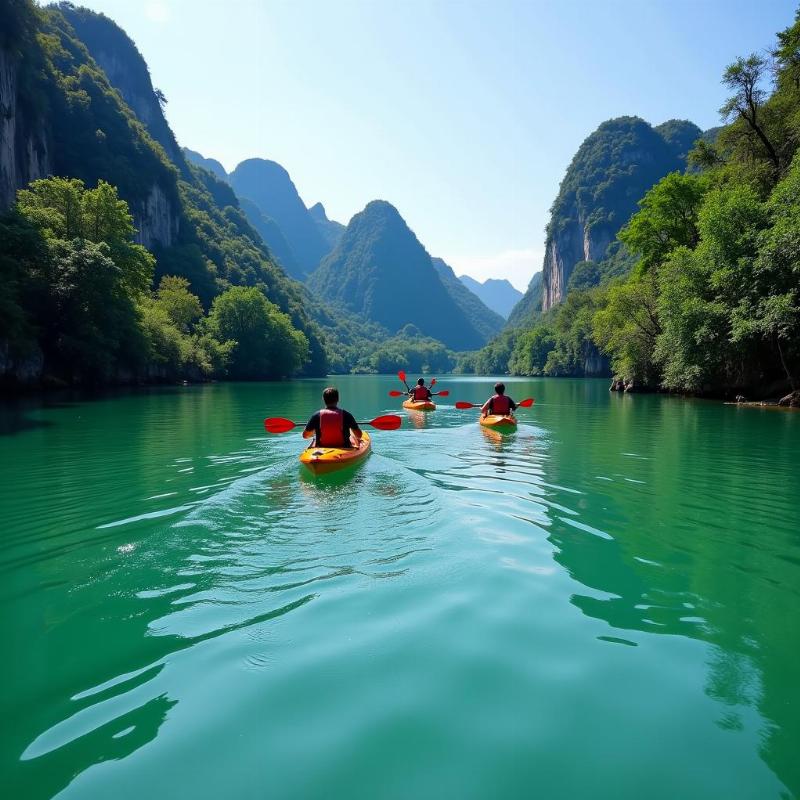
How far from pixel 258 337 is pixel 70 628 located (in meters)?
66.2

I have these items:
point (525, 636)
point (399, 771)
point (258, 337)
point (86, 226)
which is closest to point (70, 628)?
point (399, 771)

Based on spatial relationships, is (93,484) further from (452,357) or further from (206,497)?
(452,357)

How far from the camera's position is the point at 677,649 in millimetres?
3525

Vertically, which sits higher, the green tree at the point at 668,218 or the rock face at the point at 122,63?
the rock face at the point at 122,63

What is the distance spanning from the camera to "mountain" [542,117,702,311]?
6383 inches

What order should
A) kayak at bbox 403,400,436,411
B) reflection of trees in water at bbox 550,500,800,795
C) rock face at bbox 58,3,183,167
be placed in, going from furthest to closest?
rock face at bbox 58,3,183,167, kayak at bbox 403,400,436,411, reflection of trees in water at bbox 550,500,800,795

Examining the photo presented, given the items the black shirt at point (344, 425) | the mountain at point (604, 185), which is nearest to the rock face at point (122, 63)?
the mountain at point (604, 185)

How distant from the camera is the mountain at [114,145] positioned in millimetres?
49125

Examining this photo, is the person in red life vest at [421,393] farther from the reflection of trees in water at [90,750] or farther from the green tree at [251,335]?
the green tree at [251,335]

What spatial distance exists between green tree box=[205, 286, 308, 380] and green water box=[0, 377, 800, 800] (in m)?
59.8

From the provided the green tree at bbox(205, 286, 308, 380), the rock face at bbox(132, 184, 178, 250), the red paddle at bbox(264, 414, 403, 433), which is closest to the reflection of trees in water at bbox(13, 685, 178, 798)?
the red paddle at bbox(264, 414, 403, 433)

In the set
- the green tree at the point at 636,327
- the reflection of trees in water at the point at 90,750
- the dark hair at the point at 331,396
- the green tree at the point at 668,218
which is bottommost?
the reflection of trees in water at the point at 90,750

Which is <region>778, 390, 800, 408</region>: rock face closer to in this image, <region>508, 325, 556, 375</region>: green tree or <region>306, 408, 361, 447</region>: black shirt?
<region>306, 408, 361, 447</region>: black shirt

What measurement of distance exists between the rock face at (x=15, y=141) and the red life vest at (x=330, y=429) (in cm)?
4349
